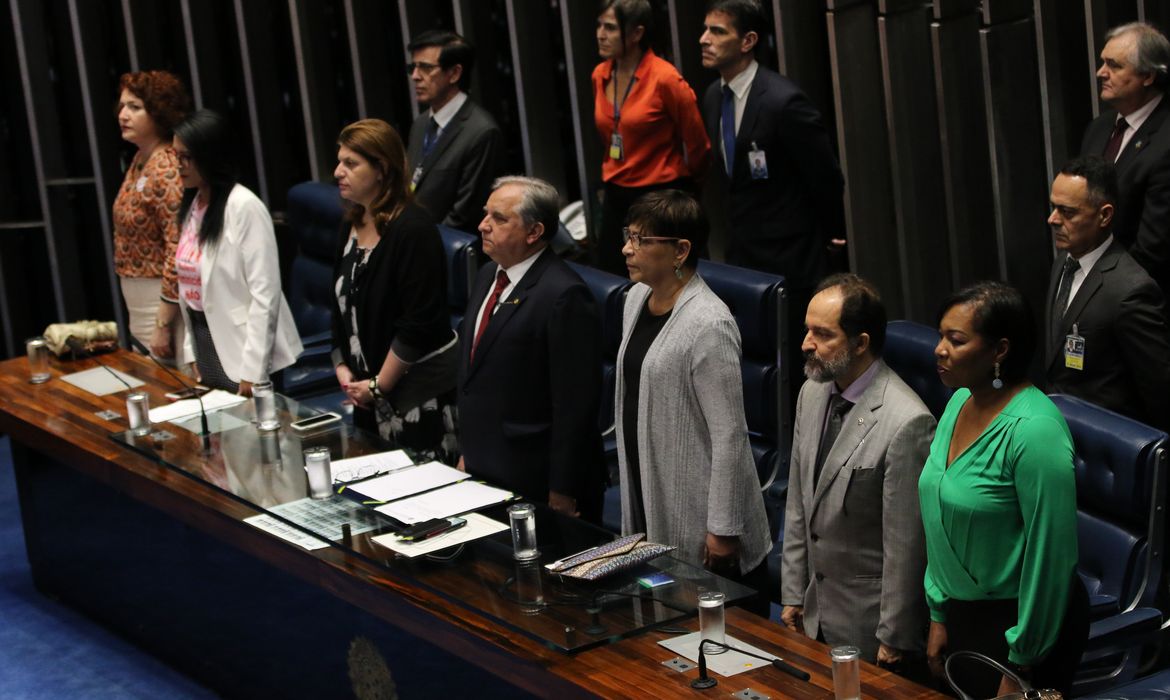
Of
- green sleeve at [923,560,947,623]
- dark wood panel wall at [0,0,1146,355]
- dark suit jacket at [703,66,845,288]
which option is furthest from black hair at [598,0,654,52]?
Answer: green sleeve at [923,560,947,623]

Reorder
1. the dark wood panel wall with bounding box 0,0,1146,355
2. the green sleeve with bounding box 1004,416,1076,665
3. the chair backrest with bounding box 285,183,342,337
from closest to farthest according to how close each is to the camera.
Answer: the green sleeve with bounding box 1004,416,1076,665, the dark wood panel wall with bounding box 0,0,1146,355, the chair backrest with bounding box 285,183,342,337

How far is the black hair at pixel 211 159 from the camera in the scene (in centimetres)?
496

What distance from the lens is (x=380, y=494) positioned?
380 centimetres

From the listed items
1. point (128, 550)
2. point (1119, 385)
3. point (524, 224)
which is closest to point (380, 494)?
point (524, 224)

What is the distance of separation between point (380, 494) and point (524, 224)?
0.82 metres

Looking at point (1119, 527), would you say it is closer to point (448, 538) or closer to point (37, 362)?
point (448, 538)

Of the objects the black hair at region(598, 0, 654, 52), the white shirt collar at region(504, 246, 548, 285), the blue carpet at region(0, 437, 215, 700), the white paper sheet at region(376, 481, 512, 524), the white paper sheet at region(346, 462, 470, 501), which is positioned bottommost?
the blue carpet at region(0, 437, 215, 700)

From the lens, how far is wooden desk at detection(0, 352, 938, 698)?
299cm

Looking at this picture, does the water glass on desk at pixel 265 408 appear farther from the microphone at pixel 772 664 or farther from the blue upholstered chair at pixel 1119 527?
the blue upholstered chair at pixel 1119 527

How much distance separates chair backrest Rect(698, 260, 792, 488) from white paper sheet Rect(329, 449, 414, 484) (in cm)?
109

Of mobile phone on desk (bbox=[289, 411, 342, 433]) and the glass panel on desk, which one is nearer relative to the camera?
the glass panel on desk

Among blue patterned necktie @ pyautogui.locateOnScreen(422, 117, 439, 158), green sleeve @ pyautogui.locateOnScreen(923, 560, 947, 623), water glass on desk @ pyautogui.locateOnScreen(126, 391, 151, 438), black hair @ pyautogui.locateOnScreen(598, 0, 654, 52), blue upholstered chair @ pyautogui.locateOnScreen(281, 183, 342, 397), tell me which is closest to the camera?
green sleeve @ pyautogui.locateOnScreen(923, 560, 947, 623)

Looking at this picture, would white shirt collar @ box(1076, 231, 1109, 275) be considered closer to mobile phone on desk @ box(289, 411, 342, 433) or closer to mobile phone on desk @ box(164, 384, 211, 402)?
mobile phone on desk @ box(289, 411, 342, 433)

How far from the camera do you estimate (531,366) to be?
4.06m
